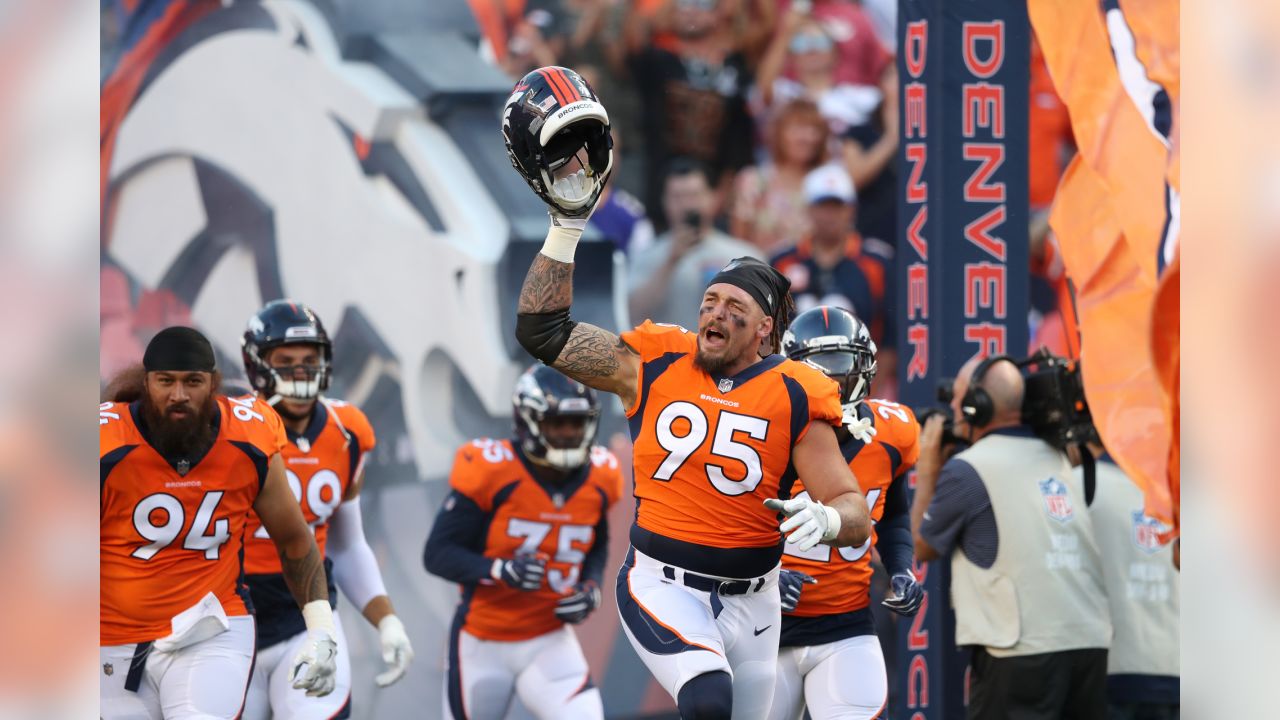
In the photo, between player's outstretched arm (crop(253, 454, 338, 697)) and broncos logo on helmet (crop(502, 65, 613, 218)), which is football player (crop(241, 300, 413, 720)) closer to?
player's outstretched arm (crop(253, 454, 338, 697))

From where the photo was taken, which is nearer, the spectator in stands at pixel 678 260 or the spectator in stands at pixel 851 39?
the spectator in stands at pixel 678 260

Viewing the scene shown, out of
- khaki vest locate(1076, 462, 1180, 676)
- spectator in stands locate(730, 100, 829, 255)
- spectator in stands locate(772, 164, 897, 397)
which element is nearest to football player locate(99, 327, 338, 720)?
khaki vest locate(1076, 462, 1180, 676)

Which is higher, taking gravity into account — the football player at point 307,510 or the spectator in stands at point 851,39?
the spectator in stands at point 851,39

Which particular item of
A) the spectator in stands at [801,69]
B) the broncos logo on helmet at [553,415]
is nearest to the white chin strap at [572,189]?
the broncos logo on helmet at [553,415]

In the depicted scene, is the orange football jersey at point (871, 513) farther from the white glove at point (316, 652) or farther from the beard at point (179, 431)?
the beard at point (179, 431)

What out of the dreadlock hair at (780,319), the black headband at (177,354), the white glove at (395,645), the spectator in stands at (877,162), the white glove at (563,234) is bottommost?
the white glove at (395,645)

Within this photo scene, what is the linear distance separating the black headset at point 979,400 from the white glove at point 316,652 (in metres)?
3.16

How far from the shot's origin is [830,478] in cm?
459

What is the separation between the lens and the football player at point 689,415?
4.61m

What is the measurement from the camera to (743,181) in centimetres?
1038
